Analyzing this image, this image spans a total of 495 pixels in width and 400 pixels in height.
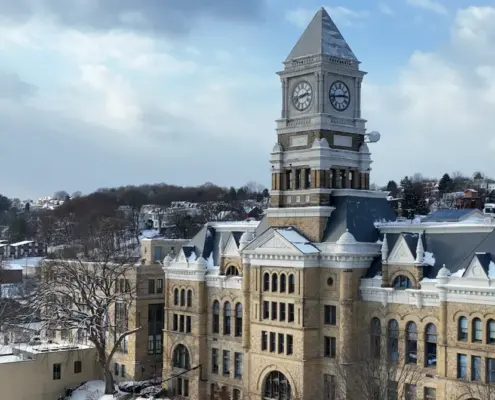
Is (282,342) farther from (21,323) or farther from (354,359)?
(21,323)

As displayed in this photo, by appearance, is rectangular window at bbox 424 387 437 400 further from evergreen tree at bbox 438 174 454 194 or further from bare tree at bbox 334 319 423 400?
evergreen tree at bbox 438 174 454 194

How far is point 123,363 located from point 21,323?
13.8 meters

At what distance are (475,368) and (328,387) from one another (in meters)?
11.4

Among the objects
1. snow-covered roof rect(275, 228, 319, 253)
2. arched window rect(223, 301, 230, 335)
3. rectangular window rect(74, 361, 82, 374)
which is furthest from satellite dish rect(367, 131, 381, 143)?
rectangular window rect(74, 361, 82, 374)

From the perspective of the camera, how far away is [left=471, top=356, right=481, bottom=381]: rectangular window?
4247 centimetres

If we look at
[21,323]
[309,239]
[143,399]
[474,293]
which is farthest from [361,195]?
[21,323]

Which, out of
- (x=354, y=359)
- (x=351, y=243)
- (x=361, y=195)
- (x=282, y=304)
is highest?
(x=361, y=195)

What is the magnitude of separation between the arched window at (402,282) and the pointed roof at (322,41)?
17615 millimetres

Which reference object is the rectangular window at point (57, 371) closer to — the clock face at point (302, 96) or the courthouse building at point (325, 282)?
the courthouse building at point (325, 282)

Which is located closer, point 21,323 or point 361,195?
point 361,195

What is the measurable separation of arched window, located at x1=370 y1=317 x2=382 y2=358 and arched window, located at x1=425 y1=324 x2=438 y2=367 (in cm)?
364

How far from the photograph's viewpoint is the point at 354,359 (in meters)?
49.1

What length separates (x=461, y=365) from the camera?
43.4 meters

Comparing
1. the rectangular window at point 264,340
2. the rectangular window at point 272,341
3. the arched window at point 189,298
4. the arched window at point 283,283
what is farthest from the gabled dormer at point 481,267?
the arched window at point 189,298
